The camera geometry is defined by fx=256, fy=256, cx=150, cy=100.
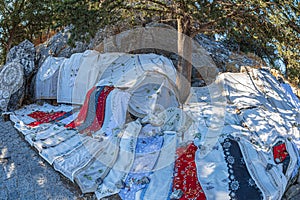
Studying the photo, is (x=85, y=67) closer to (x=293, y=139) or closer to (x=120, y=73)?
(x=120, y=73)

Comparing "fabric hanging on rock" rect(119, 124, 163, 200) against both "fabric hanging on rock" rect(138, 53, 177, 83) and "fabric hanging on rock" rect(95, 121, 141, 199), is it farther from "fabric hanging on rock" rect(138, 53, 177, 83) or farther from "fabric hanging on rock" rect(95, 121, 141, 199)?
"fabric hanging on rock" rect(138, 53, 177, 83)

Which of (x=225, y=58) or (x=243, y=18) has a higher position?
(x=243, y=18)

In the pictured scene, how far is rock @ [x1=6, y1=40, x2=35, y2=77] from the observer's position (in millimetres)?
6453

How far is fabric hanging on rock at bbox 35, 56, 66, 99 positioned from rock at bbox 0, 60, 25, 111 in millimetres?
568

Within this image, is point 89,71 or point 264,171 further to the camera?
point 89,71

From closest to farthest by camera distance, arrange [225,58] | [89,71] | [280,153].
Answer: [280,153] < [89,71] < [225,58]

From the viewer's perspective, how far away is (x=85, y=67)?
231 inches

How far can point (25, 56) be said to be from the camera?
6.61 meters

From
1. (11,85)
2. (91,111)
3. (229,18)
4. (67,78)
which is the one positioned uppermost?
(229,18)

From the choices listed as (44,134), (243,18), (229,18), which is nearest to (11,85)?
(44,134)

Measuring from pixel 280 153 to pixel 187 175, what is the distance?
3.98ft

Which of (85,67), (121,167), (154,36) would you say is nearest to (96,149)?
(121,167)

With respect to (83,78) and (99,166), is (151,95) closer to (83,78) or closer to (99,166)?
(99,166)

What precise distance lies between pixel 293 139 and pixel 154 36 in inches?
186
